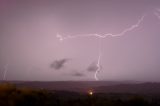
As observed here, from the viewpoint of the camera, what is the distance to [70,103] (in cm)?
4284

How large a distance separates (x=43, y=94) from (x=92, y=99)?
5189 millimetres

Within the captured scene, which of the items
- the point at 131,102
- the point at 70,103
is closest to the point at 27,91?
the point at 70,103

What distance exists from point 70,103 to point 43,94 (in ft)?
15.0

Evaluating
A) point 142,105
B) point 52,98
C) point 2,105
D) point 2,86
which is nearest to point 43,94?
point 52,98

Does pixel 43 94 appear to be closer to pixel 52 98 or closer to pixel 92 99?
pixel 52 98

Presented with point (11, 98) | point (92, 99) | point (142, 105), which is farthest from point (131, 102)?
point (11, 98)

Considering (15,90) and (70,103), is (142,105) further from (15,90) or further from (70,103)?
(15,90)

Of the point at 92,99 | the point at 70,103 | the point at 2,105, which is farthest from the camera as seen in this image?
the point at 92,99

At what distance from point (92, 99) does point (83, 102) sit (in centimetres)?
216

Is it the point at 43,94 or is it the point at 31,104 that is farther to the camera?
the point at 43,94

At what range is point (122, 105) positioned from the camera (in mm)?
42438

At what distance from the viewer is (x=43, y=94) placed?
46.3 metres

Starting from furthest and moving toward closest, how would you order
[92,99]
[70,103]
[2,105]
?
[92,99] < [70,103] < [2,105]

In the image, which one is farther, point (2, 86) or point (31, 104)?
point (2, 86)
